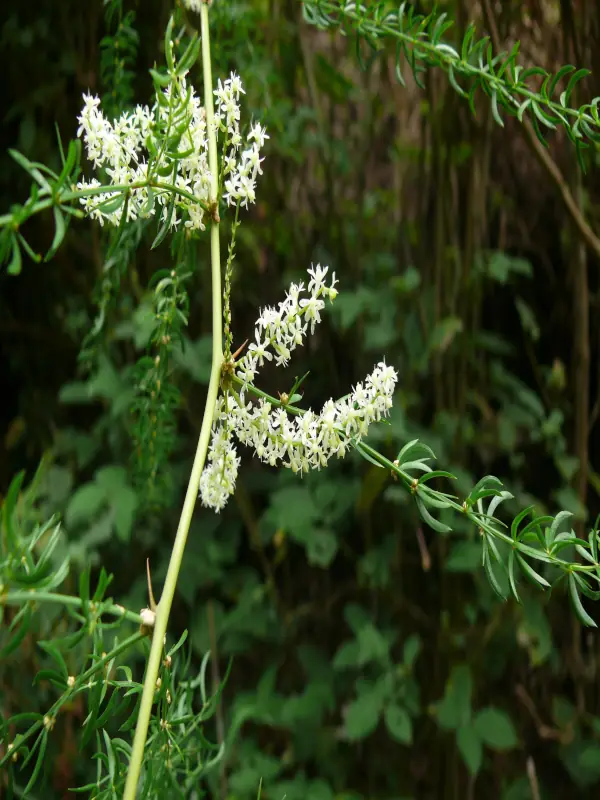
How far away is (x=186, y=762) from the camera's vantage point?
1.62ft

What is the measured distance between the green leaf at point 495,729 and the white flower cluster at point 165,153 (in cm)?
80

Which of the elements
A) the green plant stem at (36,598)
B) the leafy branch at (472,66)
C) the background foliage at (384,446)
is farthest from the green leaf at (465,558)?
the green plant stem at (36,598)

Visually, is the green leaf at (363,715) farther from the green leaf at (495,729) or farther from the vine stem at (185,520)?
the vine stem at (185,520)

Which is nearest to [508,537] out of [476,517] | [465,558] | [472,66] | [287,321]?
[476,517]

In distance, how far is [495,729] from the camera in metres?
0.98

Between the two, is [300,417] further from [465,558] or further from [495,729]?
[495,729]

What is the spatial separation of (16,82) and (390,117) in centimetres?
63

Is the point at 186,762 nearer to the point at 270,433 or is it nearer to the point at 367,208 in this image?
the point at 270,433

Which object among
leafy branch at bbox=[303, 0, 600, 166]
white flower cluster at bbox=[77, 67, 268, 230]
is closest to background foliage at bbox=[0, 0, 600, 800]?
leafy branch at bbox=[303, 0, 600, 166]

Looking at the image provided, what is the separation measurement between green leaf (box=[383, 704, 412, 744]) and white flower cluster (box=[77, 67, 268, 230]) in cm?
76

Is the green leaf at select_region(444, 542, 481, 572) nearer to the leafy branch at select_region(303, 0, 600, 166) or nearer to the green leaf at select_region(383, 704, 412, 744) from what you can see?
the green leaf at select_region(383, 704, 412, 744)

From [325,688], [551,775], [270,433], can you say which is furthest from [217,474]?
[551,775]

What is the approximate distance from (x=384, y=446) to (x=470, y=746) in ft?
1.27

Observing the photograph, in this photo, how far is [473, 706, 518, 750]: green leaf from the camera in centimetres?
98
